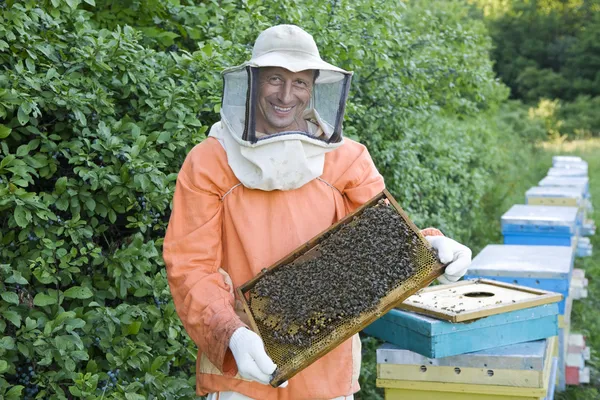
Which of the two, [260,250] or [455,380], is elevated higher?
[260,250]

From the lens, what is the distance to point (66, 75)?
11.0 feet

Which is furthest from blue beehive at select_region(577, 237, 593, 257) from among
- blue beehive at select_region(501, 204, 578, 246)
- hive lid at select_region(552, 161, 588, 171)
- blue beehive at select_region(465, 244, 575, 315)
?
hive lid at select_region(552, 161, 588, 171)

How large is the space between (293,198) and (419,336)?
3.89 feet

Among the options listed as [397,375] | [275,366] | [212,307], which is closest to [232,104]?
[212,307]

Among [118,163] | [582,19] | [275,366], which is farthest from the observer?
[582,19]

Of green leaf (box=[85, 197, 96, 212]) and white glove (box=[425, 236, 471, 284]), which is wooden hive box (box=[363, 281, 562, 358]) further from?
green leaf (box=[85, 197, 96, 212])

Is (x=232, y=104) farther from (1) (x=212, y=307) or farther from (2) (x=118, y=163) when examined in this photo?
(2) (x=118, y=163)

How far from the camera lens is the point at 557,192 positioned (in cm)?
789

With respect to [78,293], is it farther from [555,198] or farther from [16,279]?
[555,198]

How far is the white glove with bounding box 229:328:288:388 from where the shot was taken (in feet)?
6.61

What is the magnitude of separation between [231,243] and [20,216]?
100 centimetres

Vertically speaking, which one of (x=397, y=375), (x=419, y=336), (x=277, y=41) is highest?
(x=277, y=41)

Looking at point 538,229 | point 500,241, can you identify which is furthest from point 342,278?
point 500,241

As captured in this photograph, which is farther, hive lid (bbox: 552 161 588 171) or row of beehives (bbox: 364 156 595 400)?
hive lid (bbox: 552 161 588 171)
